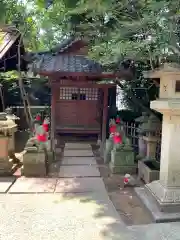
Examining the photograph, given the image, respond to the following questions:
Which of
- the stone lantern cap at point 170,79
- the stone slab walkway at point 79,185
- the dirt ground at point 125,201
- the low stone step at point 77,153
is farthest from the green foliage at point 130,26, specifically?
the low stone step at point 77,153

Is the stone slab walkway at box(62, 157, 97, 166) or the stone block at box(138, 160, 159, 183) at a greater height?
the stone block at box(138, 160, 159, 183)

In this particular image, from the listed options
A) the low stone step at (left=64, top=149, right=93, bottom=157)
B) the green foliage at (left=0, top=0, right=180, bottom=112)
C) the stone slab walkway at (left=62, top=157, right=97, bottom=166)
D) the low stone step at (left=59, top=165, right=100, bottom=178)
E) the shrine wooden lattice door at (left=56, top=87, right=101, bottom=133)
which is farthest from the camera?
the shrine wooden lattice door at (left=56, top=87, right=101, bottom=133)

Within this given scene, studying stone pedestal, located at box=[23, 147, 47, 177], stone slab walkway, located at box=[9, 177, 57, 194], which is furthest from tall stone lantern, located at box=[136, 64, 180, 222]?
stone pedestal, located at box=[23, 147, 47, 177]

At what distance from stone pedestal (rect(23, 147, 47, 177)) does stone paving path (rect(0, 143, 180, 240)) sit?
0.24 metres

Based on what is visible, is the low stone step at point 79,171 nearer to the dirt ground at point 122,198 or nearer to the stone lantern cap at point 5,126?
the dirt ground at point 122,198

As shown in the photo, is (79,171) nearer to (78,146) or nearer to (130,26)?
(78,146)

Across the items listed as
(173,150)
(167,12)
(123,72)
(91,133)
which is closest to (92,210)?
(173,150)

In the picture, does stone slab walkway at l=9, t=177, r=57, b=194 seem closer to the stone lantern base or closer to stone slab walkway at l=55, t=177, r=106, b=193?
stone slab walkway at l=55, t=177, r=106, b=193

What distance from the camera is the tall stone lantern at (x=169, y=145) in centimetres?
411

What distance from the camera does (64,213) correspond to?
164 inches

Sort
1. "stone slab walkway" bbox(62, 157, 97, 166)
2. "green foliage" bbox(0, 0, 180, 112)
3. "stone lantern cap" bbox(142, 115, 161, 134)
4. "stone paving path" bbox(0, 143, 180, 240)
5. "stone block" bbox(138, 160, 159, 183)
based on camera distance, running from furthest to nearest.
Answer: "stone slab walkway" bbox(62, 157, 97, 166) → "stone lantern cap" bbox(142, 115, 161, 134) → "stone block" bbox(138, 160, 159, 183) → "green foliage" bbox(0, 0, 180, 112) → "stone paving path" bbox(0, 143, 180, 240)

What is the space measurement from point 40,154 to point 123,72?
3960mm

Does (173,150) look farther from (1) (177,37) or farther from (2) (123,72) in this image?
(2) (123,72)

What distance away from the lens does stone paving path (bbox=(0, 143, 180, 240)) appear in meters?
3.51
